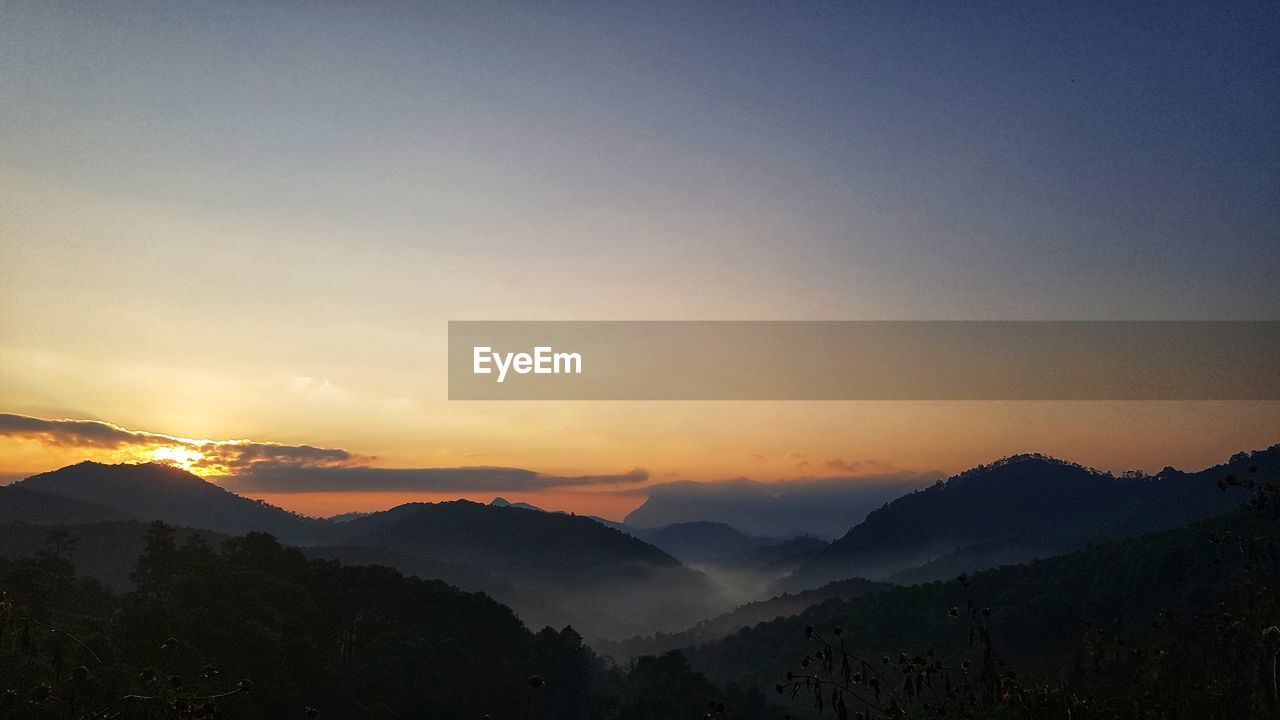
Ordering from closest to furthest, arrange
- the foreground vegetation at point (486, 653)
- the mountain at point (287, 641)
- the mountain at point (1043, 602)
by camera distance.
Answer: the foreground vegetation at point (486, 653) → the mountain at point (287, 641) → the mountain at point (1043, 602)

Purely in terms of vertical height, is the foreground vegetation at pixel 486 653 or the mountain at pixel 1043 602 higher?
the foreground vegetation at pixel 486 653

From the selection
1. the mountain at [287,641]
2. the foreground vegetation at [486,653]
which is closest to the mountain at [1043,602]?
the foreground vegetation at [486,653]

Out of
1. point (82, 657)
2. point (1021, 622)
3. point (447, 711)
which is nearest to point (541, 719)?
point (447, 711)

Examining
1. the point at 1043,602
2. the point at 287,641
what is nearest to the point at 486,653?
the point at 287,641

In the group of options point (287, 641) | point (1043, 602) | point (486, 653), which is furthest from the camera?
point (1043, 602)

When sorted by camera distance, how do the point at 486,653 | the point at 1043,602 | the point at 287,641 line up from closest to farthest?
1. the point at 287,641
2. the point at 486,653
3. the point at 1043,602

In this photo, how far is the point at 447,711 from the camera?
78.5 meters

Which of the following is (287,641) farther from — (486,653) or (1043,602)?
(1043,602)

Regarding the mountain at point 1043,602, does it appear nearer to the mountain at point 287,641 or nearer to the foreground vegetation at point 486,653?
the foreground vegetation at point 486,653

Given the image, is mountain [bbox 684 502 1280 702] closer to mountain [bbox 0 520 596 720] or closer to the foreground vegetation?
the foreground vegetation

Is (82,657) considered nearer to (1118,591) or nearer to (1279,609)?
(1279,609)

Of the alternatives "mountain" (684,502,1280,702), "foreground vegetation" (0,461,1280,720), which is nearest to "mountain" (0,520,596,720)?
"foreground vegetation" (0,461,1280,720)

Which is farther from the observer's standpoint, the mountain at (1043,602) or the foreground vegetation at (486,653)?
the mountain at (1043,602)

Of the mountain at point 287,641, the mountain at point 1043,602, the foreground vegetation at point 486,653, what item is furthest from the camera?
the mountain at point 1043,602
